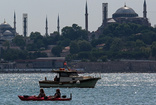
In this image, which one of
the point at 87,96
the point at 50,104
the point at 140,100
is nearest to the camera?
the point at 50,104

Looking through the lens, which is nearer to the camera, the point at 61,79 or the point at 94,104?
the point at 94,104

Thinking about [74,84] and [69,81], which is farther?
[74,84]

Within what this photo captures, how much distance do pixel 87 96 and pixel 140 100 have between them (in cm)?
968

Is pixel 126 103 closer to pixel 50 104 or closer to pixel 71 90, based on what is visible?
pixel 50 104

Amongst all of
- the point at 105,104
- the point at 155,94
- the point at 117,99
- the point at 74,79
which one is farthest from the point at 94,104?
the point at 74,79

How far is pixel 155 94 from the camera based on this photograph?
356 feet

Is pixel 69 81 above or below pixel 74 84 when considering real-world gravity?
above

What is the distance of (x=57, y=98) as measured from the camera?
90.9 m

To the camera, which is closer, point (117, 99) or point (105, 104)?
point (105, 104)

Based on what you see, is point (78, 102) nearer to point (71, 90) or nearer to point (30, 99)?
point (30, 99)

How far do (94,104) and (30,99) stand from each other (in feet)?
28.4

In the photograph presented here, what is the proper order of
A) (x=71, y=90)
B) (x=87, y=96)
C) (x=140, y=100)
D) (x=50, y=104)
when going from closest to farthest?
(x=50, y=104)
(x=140, y=100)
(x=87, y=96)
(x=71, y=90)

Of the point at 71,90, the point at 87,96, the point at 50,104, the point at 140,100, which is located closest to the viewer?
the point at 50,104

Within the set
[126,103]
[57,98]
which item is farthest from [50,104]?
[126,103]
